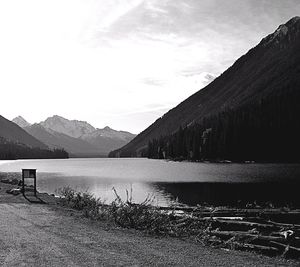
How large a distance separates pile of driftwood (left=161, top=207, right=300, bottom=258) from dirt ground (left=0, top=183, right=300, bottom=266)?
2.64 metres

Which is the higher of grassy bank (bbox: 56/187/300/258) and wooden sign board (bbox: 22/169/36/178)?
wooden sign board (bbox: 22/169/36/178)

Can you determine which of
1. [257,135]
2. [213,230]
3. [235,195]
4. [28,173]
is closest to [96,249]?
[213,230]

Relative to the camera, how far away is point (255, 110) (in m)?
183

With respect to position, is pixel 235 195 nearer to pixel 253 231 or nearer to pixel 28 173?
pixel 28 173

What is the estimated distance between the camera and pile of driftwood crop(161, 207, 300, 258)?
17.8 meters

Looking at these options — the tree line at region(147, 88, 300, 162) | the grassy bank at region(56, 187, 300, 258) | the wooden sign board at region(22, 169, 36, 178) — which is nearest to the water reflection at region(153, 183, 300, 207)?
the grassy bank at region(56, 187, 300, 258)

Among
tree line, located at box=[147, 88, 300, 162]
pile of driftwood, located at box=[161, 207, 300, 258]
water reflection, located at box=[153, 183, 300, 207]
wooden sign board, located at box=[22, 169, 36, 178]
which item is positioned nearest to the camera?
pile of driftwood, located at box=[161, 207, 300, 258]

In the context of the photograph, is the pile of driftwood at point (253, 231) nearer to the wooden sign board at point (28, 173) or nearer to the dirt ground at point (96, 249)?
the dirt ground at point (96, 249)

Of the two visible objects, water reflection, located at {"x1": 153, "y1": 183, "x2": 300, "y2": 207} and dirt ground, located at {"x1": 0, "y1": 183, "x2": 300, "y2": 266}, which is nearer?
dirt ground, located at {"x1": 0, "y1": 183, "x2": 300, "y2": 266}

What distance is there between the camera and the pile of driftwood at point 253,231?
17.8 meters

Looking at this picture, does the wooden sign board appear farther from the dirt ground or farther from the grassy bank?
the dirt ground

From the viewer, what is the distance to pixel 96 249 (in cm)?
1399

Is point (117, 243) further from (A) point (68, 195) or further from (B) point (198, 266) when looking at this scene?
(A) point (68, 195)

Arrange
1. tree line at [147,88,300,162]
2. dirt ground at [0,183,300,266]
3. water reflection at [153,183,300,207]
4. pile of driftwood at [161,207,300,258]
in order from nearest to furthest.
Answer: dirt ground at [0,183,300,266], pile of driftwood at [161,207,300,258], water reflection at [153,183,300,207], tree line at [147,88,300,162]
